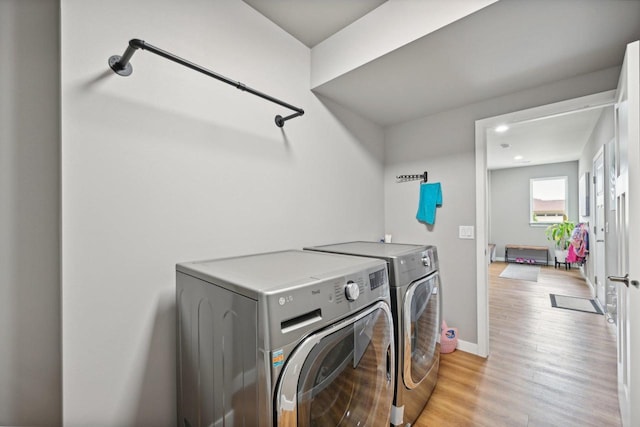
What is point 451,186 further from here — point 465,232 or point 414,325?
point 414,325

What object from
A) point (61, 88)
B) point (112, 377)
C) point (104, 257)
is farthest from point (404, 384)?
point (61, 88)

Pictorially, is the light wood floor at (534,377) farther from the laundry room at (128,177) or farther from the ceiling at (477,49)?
the ceiling at (477,49)

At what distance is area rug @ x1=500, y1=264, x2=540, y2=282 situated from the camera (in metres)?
5.08

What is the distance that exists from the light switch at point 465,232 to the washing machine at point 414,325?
78 cm

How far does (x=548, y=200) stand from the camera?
654 centimetres

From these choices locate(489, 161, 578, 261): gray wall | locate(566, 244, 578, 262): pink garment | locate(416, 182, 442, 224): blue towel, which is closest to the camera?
locate(416, 182, 442, 224): blue towel

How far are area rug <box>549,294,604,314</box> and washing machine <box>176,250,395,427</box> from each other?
11.8 ft

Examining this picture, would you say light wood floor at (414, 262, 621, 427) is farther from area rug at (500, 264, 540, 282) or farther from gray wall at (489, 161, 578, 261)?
gray wall at (489, 161, 578, 261)

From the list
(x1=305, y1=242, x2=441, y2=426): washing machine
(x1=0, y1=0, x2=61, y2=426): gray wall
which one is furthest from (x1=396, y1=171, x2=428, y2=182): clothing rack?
(x1=0, y1=0, x2=61, y2=426): gray wall

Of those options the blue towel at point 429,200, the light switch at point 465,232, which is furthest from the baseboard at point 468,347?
the blue towel at point 429,200

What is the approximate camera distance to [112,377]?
1.09m

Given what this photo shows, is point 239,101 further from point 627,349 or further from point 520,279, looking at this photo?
point 520,279

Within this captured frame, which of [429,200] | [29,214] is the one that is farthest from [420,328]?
[29,214]

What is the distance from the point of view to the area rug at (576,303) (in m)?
3.37
